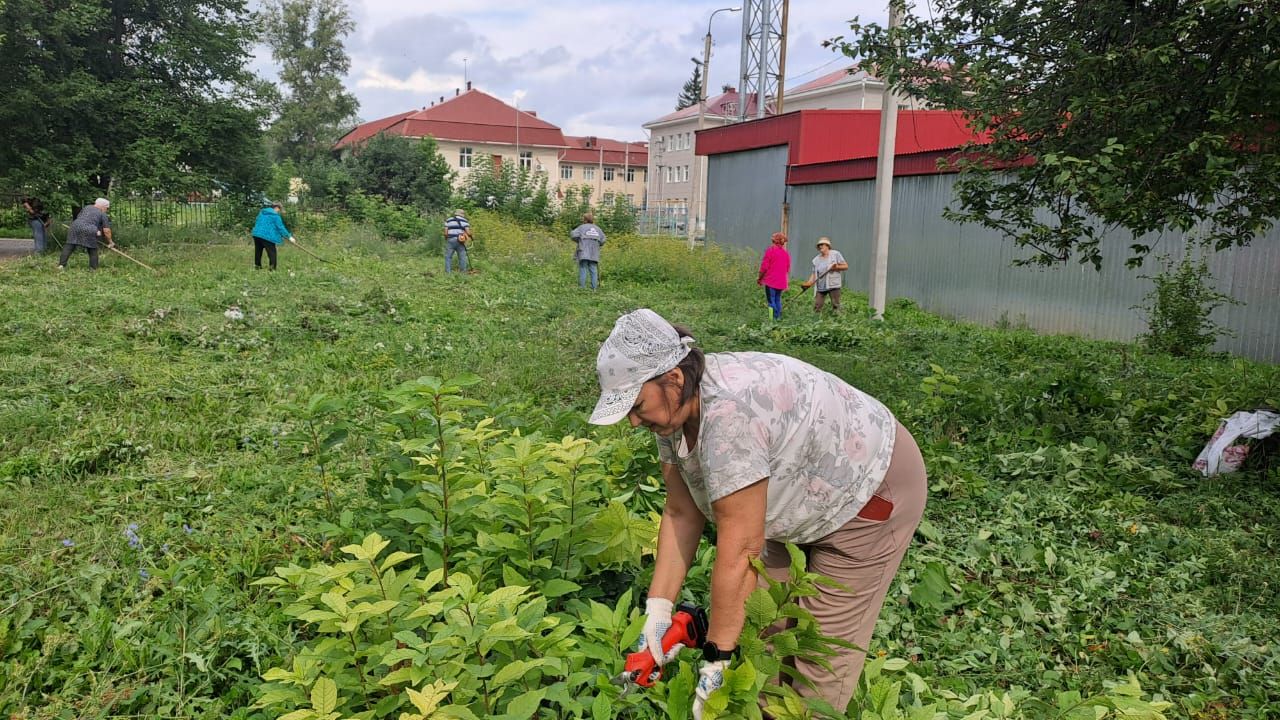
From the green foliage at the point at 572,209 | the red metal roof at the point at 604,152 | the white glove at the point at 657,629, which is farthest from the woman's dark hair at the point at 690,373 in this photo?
the red metal roof at the point at 604,152

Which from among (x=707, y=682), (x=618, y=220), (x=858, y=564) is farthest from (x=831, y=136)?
(x=707, y=682)

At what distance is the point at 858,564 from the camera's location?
7.91 feet

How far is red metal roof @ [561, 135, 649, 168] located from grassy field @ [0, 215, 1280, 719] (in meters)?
55.6

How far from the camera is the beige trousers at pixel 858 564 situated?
2.38 metres

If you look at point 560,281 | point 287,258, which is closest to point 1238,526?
point 560,281

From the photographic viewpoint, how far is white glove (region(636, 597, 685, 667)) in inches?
90.3

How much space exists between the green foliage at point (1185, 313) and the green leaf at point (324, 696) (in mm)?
10157

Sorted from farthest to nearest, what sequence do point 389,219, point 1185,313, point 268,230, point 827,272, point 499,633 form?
1. point 389,219
2. point 268,230
3. point 827,272
4. point 1185,313
5. point 499,633

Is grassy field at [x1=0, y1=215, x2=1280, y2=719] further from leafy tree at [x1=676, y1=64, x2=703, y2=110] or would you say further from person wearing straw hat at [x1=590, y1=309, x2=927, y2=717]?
leafy tree at [x1=676, y1=64, x2=703, y2=110]

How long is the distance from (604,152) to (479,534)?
66884 mm

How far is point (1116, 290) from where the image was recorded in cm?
1139

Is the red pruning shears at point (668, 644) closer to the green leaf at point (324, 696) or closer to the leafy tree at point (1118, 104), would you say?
the green leaf at point (324, 696)

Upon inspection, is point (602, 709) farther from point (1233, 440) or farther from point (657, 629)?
point (1233, 440)

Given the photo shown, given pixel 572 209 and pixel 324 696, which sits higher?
pixel 572 209
